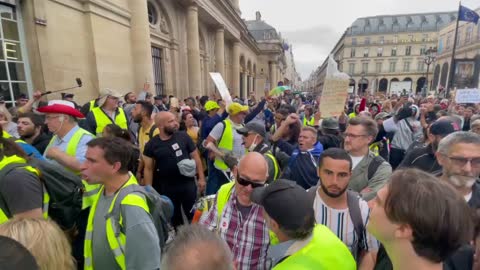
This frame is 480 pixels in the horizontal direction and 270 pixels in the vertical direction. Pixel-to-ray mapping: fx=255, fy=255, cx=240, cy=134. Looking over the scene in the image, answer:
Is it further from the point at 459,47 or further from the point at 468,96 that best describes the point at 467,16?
the point at 459,47

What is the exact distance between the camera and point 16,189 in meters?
1.75

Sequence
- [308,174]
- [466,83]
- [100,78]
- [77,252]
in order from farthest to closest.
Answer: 1. [466,83]
2. [100,78]
3. [308,174]
4. [77,252]

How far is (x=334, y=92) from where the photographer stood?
4836 mm

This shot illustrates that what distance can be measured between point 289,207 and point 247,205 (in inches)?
29.7

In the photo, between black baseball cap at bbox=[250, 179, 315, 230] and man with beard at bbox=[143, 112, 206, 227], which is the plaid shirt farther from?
man with beard at bbox=[143, 112, 206, 227]

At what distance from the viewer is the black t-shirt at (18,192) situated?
175 centimetres

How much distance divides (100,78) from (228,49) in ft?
65.4

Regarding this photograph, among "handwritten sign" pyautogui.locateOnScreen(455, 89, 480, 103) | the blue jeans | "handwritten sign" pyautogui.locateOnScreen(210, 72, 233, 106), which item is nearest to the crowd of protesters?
the blue jeans

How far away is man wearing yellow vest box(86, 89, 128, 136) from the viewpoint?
470 centimetres

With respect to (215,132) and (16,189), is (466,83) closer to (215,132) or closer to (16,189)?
(215,132)

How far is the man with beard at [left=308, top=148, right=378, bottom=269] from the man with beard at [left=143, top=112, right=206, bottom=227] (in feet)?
6.94

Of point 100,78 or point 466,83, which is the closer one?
point 100,78

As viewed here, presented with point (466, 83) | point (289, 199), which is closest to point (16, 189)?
point (289, 199)

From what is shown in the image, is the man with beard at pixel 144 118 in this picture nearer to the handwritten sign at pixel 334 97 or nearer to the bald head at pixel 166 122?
the bald head at pixel 166 122
